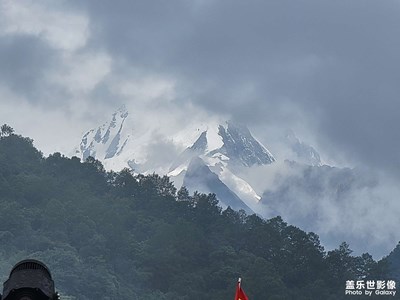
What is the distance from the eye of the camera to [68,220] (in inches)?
7062

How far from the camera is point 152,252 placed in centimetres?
17788

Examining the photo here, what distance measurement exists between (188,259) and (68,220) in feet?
75.9

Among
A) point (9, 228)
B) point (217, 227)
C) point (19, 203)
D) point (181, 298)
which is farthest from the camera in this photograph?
point (217, 227)

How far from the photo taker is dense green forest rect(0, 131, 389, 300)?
520 feet

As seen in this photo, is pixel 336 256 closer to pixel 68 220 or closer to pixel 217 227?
pixel 217 227

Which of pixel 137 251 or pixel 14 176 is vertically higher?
pixel 14 176

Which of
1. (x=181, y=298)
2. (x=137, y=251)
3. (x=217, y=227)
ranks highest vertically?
(x=217, y=227)

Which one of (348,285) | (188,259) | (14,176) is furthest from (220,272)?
(14,176)

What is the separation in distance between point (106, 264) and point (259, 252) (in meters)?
32.8

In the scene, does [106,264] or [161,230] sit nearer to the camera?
[106,264]

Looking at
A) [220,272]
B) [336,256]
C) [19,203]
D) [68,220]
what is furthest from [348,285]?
[19,203]

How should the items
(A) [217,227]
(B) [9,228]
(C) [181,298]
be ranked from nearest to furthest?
(C) [181,298]
(B) [9,228]
(A) [217,227]

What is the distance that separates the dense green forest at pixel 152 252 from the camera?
158625 mm

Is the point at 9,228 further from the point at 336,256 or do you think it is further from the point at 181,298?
the point at 336,256
